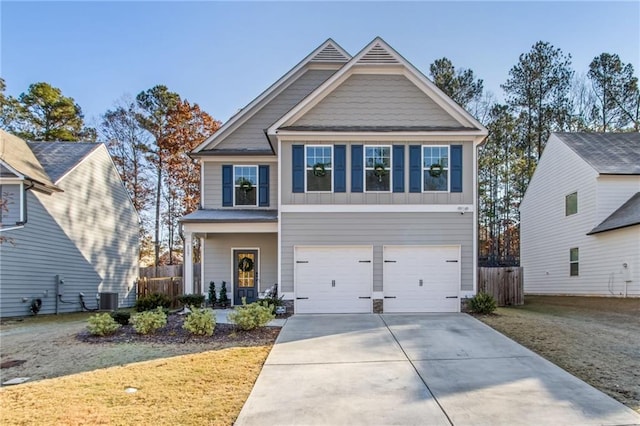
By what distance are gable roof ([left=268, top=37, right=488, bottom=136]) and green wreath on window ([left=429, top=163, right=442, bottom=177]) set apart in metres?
1.31

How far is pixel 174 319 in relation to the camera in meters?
11.5

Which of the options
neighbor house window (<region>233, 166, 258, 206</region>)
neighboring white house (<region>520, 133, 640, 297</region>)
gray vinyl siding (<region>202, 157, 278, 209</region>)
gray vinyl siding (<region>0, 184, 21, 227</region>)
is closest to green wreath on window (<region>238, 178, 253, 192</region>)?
neighbor house window (<region>233, 166, 258, 206</region>)

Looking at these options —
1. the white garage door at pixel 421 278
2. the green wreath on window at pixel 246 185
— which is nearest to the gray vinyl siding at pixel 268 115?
the green wreath on window at pixel 246 185

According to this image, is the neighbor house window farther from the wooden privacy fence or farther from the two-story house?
the wooden privacy fence

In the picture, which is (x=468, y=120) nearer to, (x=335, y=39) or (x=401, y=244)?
(x=401, y=244)

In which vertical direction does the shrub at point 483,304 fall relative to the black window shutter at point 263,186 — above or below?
below

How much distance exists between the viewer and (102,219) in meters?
18.7

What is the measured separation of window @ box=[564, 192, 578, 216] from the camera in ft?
57.7

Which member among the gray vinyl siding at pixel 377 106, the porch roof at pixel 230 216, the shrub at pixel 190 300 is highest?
the gray vinyl siding at pixel 377 106

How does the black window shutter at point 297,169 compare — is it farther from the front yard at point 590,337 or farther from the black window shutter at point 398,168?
the front yard at point 590,337

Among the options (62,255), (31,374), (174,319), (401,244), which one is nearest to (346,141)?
(401,244)

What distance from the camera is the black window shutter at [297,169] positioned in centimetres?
1289

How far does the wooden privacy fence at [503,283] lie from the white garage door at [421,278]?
204cm

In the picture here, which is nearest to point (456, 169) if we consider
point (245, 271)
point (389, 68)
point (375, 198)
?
point (375, 198)
